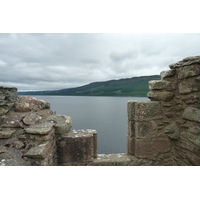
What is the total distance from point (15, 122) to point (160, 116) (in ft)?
10.4

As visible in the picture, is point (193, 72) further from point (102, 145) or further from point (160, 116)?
point (102, 145)

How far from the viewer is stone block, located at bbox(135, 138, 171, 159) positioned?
3.27 metres

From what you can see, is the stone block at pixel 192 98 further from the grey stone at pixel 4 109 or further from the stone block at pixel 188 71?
the grey stone at pixel 4 109

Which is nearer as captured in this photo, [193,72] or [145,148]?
[193,72]

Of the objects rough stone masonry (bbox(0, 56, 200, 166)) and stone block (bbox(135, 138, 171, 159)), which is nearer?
rough stone masonry (bbox(0, 56, 200, 166))

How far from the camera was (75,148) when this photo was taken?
3.03 m

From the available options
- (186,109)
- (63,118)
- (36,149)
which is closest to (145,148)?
(186,109)

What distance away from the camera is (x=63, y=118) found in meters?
3.25

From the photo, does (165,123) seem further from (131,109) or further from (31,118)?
(31,118)

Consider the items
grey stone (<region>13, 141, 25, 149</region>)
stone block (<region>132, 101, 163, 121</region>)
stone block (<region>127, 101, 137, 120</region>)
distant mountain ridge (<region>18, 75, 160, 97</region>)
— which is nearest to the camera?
grey stone (<region>13, 141, 25, 149</region>)

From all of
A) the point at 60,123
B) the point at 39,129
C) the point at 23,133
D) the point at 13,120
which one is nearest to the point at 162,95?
the point at 60,123

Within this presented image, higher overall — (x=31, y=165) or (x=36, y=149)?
(x=36, y=149)

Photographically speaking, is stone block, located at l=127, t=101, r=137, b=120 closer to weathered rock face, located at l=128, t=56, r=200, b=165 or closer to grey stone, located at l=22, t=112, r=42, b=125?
weathered rock face, located at l=128, t=56, r=200, b=165

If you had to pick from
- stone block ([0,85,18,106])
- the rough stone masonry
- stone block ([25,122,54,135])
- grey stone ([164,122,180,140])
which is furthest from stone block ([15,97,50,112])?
grey stone ([164,122,180,140])
